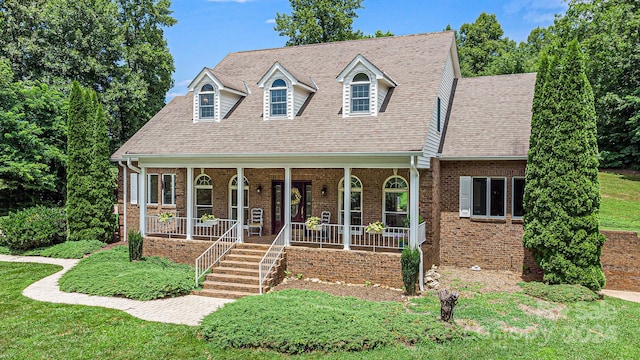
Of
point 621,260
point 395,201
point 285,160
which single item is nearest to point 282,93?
point 285,160

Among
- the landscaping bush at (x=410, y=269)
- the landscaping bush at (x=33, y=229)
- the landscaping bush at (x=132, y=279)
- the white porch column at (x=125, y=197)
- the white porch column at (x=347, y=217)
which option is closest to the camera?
the landscaping bush at (x=410, y=269)

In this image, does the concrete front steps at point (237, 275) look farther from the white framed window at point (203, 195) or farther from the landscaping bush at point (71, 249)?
the landscaping bush at point (71, 249)

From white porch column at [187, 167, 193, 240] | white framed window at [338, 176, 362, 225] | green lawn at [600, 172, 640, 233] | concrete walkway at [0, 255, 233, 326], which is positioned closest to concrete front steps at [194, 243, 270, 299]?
concrete walkway at [0, 255, 233, 326]

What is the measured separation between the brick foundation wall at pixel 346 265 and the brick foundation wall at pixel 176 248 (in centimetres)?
330

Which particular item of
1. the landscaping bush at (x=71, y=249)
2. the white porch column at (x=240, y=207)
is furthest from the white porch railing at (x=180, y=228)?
the landscaping bush at (x=71, y=249)

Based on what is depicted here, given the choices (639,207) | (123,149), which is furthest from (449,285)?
(123,149)

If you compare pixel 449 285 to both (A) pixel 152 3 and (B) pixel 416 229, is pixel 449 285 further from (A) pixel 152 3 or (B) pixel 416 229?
(A) pixel 152 3

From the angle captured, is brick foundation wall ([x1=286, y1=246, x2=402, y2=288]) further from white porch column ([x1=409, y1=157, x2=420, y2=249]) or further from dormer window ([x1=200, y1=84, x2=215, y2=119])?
dormer window ([x1=200, y1=84, x2=215, y2=119])

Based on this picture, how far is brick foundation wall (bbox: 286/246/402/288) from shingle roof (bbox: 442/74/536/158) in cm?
452

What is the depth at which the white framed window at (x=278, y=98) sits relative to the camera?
15406 millimetres

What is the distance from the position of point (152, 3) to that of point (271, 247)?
80.6 feet

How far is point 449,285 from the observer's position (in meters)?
12.5

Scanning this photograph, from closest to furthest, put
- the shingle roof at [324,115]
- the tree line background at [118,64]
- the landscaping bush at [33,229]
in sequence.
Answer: the shingle roof at [324,115]
the landscaping bush at [33,229]
the tree line background at [118,64]

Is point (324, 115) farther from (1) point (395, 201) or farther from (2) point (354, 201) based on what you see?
(1) point (395, 201)
